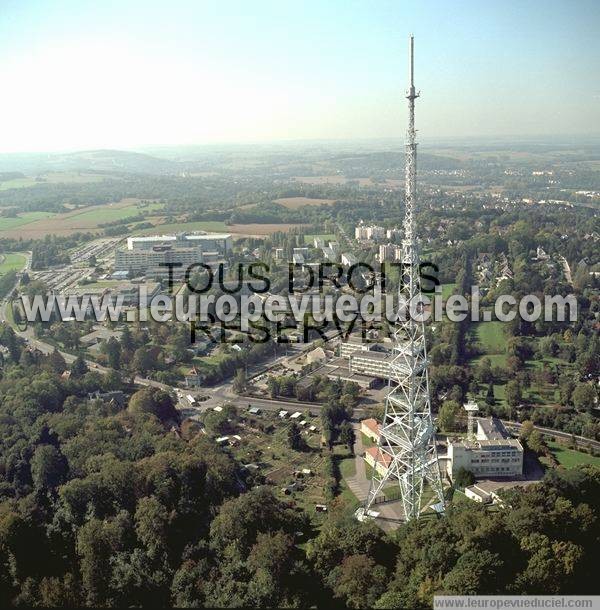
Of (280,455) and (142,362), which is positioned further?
(142,362)

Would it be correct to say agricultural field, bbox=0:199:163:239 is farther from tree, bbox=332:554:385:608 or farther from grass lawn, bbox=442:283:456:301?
tree, bbox=332:554:385:608

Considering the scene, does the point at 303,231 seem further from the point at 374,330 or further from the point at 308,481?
the point at 308,481

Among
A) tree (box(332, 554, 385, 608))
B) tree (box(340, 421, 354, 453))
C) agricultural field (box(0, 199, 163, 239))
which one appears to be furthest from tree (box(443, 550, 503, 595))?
agricultural field (box(0, 199, 163, 239))

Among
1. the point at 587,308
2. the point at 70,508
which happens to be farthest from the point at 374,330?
the point at 70,508

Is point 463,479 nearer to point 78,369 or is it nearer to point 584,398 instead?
point 584,398

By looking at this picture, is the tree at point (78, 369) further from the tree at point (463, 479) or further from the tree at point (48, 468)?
the tree at point (463, 479)

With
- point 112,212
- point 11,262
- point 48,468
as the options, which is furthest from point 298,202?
point 48,468
